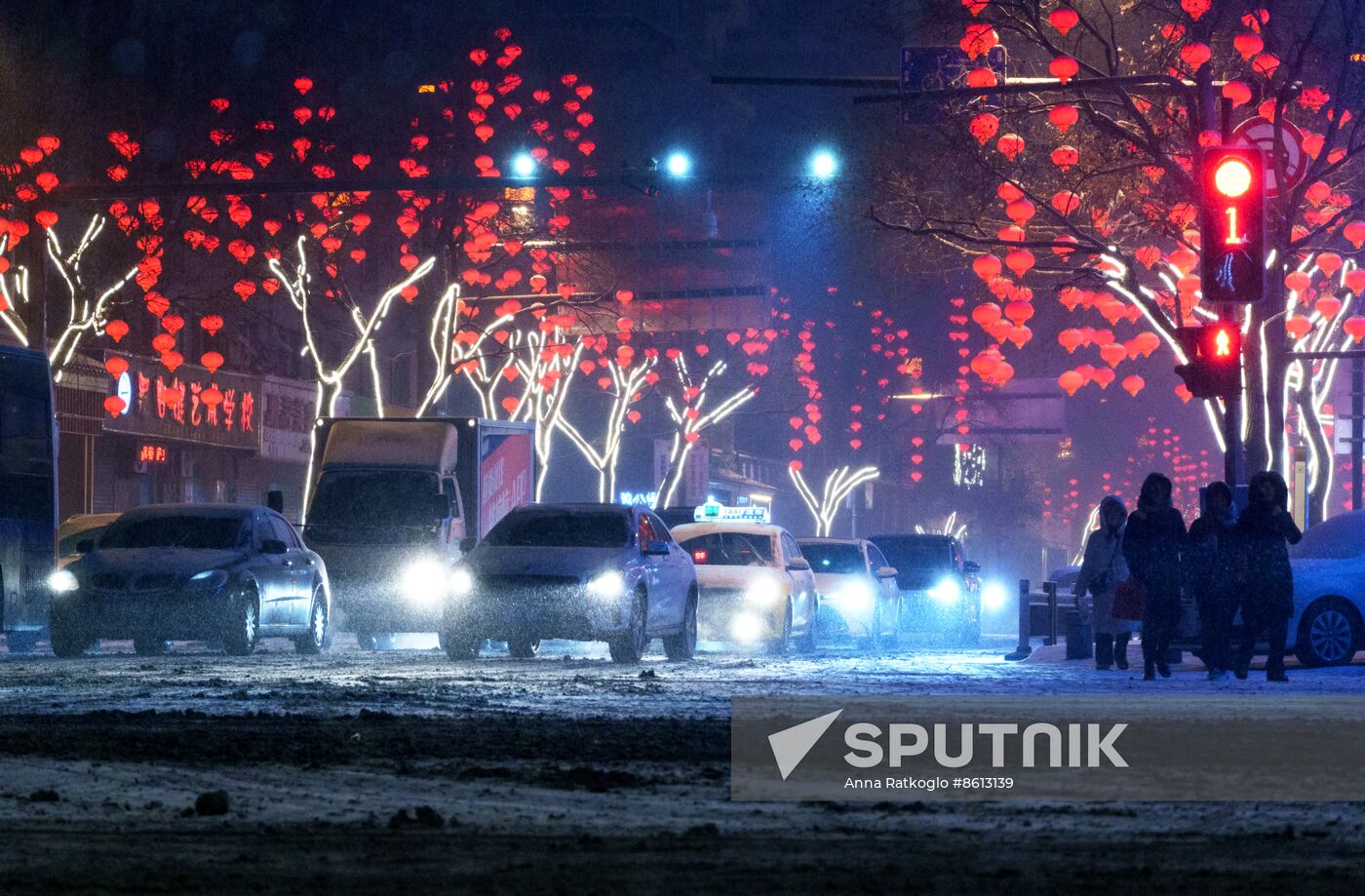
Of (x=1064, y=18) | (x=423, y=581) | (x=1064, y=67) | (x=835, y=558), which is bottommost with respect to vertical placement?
(x=423, y=581)

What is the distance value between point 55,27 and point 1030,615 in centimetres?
2329

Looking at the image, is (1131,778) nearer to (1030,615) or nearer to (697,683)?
(697,683)

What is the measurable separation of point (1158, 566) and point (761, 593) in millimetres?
8065

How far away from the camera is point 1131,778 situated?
958 cm

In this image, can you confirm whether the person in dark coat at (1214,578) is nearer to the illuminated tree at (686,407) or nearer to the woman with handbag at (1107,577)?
the woman with handbag at (1107,577)

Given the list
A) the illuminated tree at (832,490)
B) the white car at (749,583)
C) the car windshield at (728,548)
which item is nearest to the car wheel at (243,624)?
the white car at (749,583)

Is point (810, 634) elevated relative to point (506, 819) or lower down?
lower down

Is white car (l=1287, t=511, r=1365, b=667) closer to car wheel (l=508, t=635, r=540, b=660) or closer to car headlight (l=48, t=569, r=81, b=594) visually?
car wheel (l=508, t=635, r=540, b=660)

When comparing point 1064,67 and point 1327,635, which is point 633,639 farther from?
point 1064,67

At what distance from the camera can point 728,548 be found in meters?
27.5

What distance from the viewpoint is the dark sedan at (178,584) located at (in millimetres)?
21703

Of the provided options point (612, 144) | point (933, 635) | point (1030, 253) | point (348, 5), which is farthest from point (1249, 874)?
point (612, 144)

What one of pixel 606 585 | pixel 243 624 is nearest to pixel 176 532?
pixel 243 624

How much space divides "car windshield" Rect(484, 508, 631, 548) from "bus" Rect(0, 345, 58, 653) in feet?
16.0
